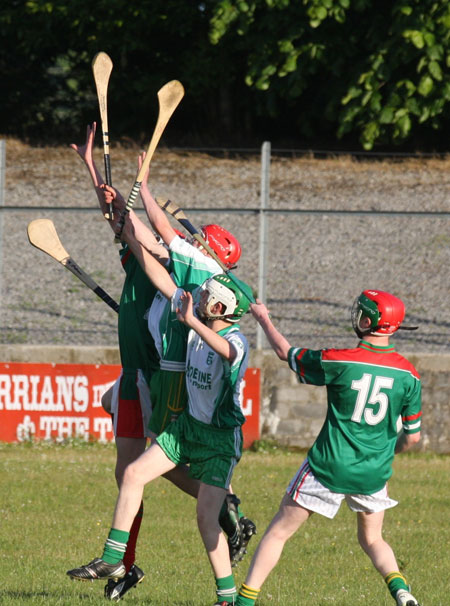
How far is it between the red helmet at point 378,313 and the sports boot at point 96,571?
1658mm

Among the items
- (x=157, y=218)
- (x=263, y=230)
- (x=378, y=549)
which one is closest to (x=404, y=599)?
(x=378, y=549)

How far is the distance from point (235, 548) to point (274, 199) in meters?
12.8

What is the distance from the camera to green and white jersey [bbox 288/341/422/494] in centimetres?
492

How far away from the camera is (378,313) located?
4941mm

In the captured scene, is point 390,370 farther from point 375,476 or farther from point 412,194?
point 412,194

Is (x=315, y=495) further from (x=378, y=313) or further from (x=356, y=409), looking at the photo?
(x=378, y=313)

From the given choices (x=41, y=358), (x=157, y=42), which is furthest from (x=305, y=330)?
(x=157, y=42)

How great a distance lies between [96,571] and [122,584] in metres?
0.67

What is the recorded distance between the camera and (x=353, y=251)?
15695 millimetres

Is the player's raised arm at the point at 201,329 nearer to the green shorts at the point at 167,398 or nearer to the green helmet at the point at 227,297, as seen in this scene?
the green helmet at the point at 227,297

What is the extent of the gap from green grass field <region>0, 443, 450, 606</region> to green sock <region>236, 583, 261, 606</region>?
0.52 meters

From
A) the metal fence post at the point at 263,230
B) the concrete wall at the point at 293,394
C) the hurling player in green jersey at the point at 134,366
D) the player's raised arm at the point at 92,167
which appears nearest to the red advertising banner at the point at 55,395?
the concrete wall at the point at 293,394

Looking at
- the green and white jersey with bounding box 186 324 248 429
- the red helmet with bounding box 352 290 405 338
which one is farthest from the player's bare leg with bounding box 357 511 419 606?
the red helmet with bounding box 352 290 405 338

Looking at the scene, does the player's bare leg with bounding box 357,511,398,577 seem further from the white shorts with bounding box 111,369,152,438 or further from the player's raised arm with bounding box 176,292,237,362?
the white shorts with bounding box 111,369,152,438
